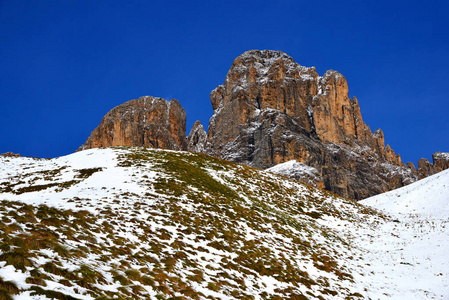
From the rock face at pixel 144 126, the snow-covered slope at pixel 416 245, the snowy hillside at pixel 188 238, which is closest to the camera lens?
the snowy hillside at pixel 188 238

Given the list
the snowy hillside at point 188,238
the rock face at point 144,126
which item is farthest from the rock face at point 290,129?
the snowy hillside at point 188,238

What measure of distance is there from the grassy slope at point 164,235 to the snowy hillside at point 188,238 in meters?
0.05

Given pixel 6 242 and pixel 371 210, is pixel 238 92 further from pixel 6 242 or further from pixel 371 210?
pixel 6 242

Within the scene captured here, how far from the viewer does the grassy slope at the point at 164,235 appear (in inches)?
327

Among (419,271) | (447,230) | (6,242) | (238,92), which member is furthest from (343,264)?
(238,92)

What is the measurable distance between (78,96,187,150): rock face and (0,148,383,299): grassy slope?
5352 inches

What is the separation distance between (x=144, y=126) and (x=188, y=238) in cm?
15868

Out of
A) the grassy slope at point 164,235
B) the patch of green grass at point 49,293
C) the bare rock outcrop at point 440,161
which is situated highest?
the bare rock outcrop at point 440,161

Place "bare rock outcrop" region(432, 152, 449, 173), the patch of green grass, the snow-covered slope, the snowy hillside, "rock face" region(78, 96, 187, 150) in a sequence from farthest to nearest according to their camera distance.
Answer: "bare rock outcrop" region(432, 152, 449, 173), "rock face" region(78, 96, 187, 150), the snow-covered slope, the snowy hillside, the patch of green grass

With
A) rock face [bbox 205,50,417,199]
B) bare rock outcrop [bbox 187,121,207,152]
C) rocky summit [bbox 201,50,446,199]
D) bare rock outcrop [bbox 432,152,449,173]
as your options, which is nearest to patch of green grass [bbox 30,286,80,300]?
rocky summit [bbox 201,50,446,199]

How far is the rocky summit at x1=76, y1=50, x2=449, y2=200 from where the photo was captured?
158m

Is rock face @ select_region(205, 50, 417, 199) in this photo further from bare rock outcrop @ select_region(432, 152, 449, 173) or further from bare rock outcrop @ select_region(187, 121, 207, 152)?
bare rock outcrop @ select_region(432, 152, 449, 173)

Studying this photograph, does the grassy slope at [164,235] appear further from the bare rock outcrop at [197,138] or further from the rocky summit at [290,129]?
the bare rock outcrop at [197,138]

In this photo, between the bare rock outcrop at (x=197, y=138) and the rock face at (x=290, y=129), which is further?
the bare rock outcrop at (x=197, y=138)
